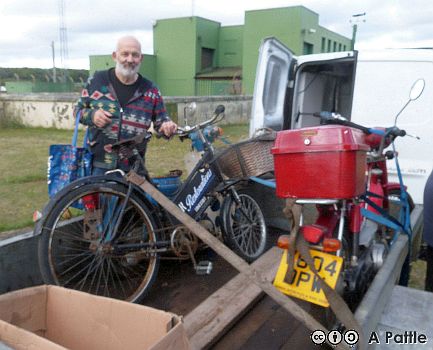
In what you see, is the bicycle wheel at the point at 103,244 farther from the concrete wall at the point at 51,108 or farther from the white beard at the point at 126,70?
the concrete wall at the point at 51,108

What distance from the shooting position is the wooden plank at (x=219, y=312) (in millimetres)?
2094

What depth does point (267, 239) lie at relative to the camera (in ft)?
13.6

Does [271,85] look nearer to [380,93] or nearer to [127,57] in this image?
[380,93]

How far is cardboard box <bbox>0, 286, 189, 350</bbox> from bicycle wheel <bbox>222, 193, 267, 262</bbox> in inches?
72.7

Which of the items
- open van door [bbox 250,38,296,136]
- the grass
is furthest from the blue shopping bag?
open van door [bbox 250,38,296,136]

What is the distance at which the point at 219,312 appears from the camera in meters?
2.37

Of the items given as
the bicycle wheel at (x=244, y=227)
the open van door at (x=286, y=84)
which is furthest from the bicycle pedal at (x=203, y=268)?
the open van door at (x=286, y=84)

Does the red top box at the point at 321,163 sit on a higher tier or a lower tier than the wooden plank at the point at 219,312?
higher

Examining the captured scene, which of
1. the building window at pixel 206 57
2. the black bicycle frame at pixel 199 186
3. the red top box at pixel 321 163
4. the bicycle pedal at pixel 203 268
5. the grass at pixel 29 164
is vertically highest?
the building window at pixel 206 57

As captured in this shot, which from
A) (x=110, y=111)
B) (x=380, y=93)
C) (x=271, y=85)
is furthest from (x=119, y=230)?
(x=380, y=93)

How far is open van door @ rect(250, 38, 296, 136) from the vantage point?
4.67m

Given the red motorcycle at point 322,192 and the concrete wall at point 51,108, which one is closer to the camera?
the red motorcycle at point 322,192

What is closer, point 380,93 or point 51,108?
point 380,93

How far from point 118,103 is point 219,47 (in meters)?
23.4
